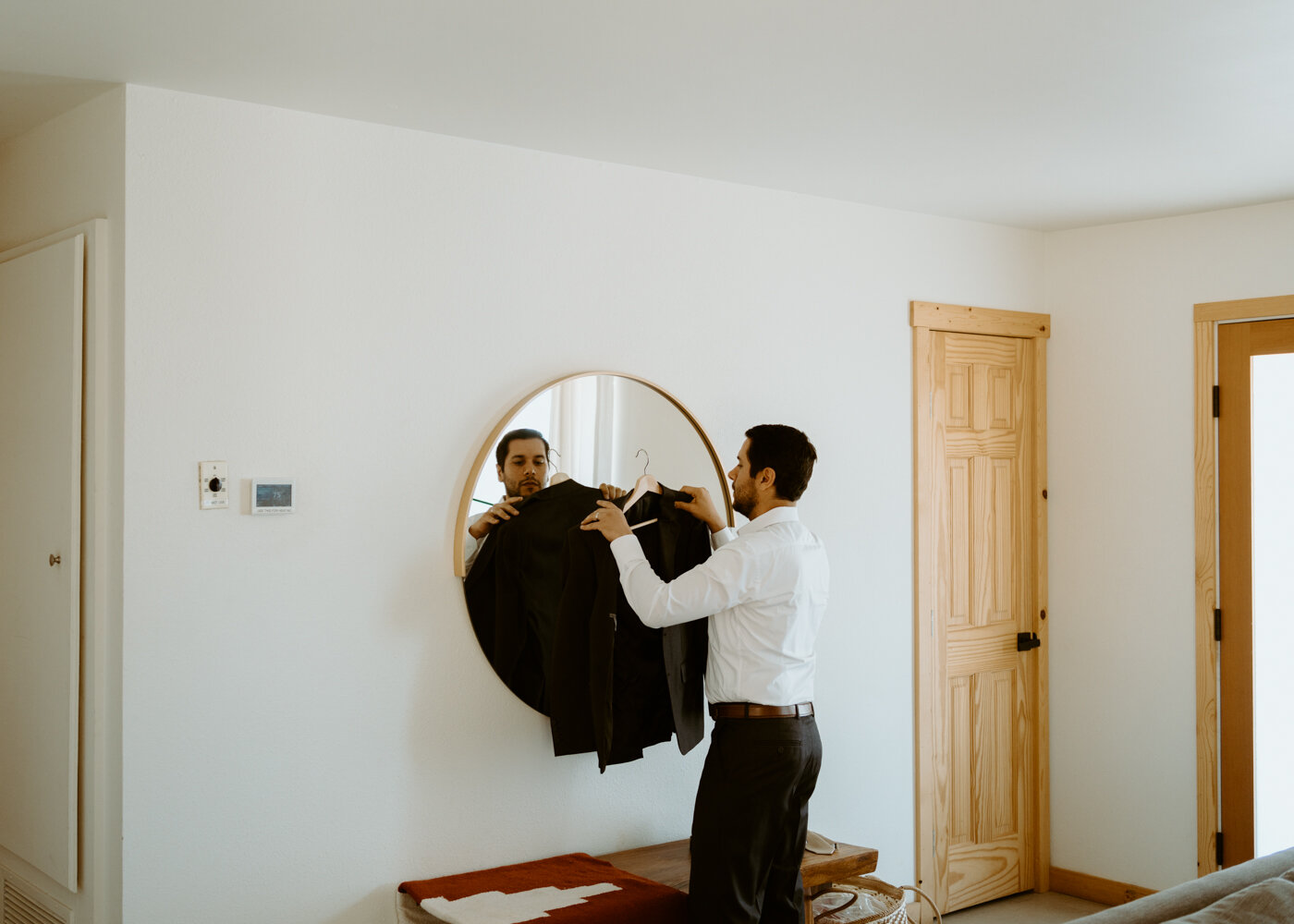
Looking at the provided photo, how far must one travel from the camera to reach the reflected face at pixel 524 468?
318cm

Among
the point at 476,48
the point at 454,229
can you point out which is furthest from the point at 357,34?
the point at 454,229

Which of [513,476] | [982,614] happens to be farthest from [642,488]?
[982,614]

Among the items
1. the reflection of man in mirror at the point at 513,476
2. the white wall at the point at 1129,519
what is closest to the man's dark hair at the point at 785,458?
the reflection of man in mirror at the point at 513,476

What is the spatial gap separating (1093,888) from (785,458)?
2.54m

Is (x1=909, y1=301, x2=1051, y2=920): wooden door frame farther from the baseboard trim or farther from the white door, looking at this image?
the white door

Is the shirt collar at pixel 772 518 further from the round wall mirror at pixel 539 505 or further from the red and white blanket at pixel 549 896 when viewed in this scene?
the red and white blanket at pixel 549 896

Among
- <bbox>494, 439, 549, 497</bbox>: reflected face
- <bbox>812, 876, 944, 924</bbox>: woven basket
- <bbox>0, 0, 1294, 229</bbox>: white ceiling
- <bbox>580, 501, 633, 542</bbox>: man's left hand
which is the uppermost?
<bbox>0, 0, 1294, 229</bbox>: white ceiling

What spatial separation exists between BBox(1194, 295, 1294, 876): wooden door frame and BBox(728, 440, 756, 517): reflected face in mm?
2036

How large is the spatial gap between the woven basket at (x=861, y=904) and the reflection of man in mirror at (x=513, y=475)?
4.84 ft

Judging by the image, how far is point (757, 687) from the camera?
2.88 metres

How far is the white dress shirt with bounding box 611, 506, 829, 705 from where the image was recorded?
284cm

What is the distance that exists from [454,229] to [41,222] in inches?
43.6

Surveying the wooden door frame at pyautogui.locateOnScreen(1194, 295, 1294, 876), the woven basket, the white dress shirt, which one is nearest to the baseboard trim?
the wooden door frame at pyautogui.locateOnScreen(1194, 295, 1294, 876)

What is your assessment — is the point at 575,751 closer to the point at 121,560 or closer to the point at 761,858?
the point at 761,858
